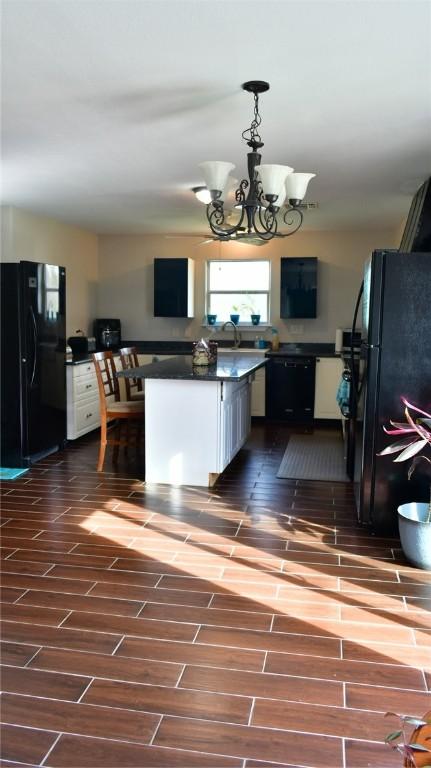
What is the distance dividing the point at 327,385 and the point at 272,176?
14.1ft

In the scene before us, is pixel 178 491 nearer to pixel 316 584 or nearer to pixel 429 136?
pixel 316 584

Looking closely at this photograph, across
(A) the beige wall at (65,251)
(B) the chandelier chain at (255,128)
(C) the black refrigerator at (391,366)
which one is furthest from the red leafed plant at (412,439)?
(A) the beige wall at (65,251)

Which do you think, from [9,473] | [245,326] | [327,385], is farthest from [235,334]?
[9,473]

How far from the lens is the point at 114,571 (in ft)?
10.4

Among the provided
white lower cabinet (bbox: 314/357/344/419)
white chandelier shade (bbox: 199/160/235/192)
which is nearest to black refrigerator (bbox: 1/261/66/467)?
white chandelier shade (bbox: 199/160/235/192)

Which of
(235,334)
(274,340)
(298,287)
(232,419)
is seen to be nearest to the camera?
(232,419)

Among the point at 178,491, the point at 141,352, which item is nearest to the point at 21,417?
the point at 178,491

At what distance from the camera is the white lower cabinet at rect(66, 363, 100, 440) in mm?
6097

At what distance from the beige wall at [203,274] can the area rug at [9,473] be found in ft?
11.6

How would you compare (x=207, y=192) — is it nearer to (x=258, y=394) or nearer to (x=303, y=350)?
(x=258, y=394)

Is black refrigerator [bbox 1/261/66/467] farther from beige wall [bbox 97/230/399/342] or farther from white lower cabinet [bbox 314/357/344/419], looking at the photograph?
white lower cabinet [bbox 314/357/344/419]

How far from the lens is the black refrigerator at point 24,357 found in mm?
5176

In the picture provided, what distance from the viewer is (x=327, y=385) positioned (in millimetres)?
7324

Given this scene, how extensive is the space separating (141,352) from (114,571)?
5143 millimetres
